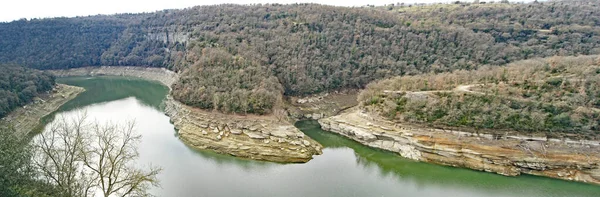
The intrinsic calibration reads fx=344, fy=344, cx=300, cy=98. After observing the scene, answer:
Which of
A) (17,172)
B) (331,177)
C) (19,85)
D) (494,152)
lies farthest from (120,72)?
(494,152)

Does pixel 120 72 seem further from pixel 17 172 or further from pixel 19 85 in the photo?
pixel 17 172

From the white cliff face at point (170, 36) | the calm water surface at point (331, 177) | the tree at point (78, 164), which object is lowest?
the calm water surface at point (331, 177)

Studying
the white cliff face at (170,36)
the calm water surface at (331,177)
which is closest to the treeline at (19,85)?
the calm water surface at (331,177)

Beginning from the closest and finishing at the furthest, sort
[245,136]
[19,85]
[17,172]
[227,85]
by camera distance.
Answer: [17,172], [245,136], [227,85], [19,85]

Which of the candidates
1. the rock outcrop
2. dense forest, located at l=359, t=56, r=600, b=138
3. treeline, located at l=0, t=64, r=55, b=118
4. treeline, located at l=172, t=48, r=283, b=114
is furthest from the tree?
the rock outcrop

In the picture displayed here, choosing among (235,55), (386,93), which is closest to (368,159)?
(386,93)

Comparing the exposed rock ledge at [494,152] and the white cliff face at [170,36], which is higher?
the white cliff face at [170,36]

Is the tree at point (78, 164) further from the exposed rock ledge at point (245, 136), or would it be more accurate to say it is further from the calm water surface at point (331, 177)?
the exposed rock ledge at point (245, 136)
